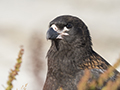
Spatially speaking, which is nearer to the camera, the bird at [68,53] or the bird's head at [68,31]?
the bird at [68,53]

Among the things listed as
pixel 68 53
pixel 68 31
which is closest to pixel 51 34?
pixel 68 31

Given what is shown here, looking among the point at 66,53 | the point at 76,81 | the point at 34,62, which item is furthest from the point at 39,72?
the point at 76,81

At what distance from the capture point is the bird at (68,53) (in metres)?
3.39

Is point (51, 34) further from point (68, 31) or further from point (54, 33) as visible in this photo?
point (68, 31)

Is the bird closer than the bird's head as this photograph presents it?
Yes

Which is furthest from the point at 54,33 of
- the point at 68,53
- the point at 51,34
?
the point at 68,53

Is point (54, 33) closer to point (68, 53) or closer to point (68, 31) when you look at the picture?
point (68, 31)

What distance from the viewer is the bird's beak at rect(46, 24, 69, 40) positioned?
11.3 ft

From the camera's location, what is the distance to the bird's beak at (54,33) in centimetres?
343

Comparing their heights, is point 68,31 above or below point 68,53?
above

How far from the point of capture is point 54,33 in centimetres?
344

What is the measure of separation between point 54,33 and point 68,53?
0.37 metres

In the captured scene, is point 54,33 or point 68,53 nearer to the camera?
point 54,33

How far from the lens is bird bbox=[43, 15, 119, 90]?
11.1 ft
